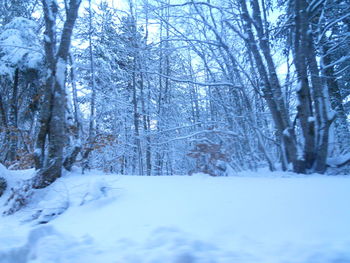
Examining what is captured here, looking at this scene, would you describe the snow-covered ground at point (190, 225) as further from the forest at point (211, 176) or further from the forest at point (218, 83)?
the forest at point (218, 83)

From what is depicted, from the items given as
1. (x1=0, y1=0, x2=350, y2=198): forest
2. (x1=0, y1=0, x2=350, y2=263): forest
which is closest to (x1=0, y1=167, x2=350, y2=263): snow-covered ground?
(x1=0, y1=0, x2=350, y2=263): forest

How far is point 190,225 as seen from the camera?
259 cm

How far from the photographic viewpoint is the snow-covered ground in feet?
6.73

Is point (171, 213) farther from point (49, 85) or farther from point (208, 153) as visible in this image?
point (49, 85)

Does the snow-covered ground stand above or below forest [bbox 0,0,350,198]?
below

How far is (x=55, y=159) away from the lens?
16.1 ft

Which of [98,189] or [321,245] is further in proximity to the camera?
[98,189]

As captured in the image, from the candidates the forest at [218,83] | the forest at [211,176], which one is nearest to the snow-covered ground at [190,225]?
the forest at [211,176]

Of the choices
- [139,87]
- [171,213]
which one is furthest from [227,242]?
[139,87]

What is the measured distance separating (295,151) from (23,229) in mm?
4490

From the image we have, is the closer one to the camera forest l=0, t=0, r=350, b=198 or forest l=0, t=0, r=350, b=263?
forest l=0, t=0, r=350, b=263

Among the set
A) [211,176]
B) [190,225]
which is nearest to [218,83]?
[211,176]

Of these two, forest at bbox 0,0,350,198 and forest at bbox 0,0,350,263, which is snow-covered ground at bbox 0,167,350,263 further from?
forest at bbox 0,0,350,198

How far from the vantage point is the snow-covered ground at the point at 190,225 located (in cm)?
205
